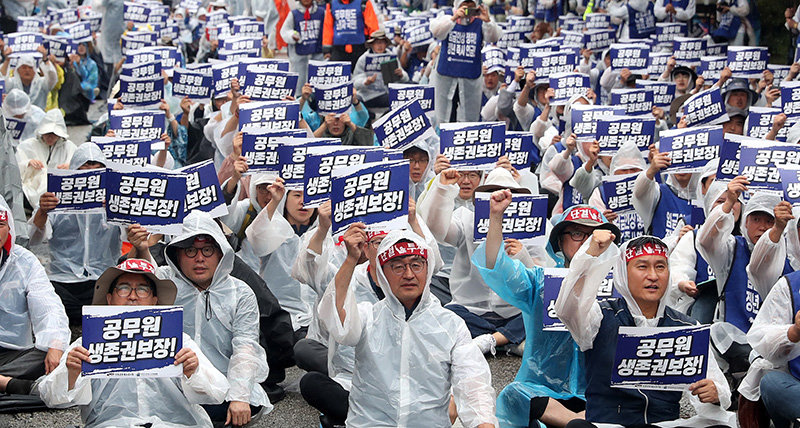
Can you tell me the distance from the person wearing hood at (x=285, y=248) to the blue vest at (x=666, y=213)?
2.49 metres

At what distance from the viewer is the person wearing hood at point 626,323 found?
558 centimetres

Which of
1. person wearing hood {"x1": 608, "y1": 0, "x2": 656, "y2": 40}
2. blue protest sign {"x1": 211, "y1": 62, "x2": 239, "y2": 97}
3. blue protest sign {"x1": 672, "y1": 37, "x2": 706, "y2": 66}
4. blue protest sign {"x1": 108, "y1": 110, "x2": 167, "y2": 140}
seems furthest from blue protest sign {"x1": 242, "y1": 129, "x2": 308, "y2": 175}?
person wearing hood {"x1": 608, "y1": 0, "x2": 656, "y2": 40}

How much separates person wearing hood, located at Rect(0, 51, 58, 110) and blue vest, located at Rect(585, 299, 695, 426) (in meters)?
10.0

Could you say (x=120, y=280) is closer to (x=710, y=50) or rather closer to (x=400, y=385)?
(x=400, y=385)

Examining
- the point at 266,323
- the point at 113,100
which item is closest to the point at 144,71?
the point at 113,100

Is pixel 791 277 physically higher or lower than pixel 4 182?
higher

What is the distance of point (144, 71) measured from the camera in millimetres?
13055

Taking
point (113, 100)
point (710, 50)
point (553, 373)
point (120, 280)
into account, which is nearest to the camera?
point (120, 280)

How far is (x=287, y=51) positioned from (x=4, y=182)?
8460 mm

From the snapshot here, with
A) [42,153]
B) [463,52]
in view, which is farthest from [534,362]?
[463,52]

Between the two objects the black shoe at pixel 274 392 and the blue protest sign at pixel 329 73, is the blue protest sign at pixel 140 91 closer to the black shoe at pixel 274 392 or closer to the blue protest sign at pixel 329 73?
the blue protest sign at pixel 329 73

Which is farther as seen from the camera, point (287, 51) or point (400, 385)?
point (287, 51)

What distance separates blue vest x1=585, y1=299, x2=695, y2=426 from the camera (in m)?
5.69

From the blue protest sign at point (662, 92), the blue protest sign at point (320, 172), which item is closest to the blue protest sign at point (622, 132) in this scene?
the blue protest sign at point (662, 92)
